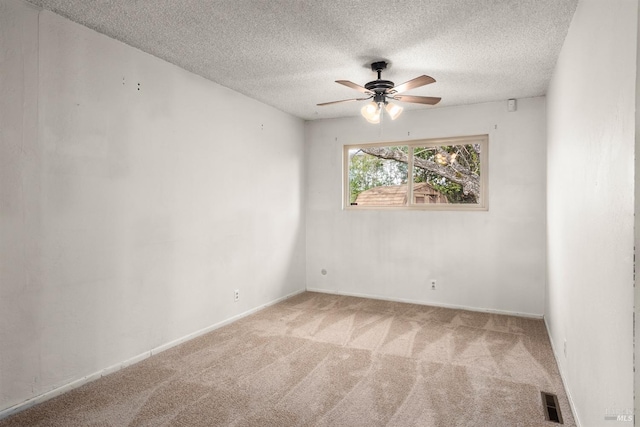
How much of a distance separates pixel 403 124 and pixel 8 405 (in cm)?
474

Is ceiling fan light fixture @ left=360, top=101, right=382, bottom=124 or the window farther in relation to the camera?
the window

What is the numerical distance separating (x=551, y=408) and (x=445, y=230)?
2678mm

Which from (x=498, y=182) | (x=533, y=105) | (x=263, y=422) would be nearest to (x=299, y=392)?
(x=263, y=422)

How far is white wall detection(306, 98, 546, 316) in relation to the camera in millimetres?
4465

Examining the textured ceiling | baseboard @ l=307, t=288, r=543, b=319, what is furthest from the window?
baseboard @ l=307, t=288, r=543, b=319

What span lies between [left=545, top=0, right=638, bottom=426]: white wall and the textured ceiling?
43 centimetres

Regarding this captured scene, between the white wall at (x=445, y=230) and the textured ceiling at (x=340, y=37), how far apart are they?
2.56ft

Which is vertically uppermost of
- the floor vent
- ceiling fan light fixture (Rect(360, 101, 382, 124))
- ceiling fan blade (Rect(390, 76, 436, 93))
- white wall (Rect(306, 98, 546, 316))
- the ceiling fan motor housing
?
the ceiling fan motor housing

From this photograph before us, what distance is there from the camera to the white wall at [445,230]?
446 centimetres

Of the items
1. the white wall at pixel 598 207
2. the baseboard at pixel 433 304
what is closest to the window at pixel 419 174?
the baseboard at pixel 433 304

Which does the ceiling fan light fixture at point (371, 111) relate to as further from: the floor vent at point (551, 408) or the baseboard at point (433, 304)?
the baseboard at point (433, 304)

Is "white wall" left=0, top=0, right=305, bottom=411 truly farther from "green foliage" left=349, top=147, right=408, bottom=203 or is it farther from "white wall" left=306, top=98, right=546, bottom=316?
"green foliage" left=349, top=147, right=408, bottom=203

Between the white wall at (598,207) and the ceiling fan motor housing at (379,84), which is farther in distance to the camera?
the ceiling fan motor housing at (379,84)

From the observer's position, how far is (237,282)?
430cm
